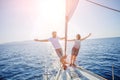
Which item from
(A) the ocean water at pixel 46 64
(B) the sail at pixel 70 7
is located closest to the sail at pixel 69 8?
(B) the sail at pixel 70 7

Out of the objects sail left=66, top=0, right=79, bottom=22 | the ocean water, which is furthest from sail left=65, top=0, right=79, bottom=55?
the ocean water

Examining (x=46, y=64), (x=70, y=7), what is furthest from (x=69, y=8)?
(x=46, y=64)

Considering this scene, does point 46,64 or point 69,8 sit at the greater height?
point 69,8

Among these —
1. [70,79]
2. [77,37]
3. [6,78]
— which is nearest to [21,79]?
[6,78]

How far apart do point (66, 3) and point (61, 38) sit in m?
2.20

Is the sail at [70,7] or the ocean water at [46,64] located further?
the ocean water at [46,64]

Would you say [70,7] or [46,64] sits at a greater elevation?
[70,7]

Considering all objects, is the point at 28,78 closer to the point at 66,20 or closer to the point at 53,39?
the point at 53,39

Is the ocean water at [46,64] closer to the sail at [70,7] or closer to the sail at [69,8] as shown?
the sail at [69,8]

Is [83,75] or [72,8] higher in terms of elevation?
[72,8]

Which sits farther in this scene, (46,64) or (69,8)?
(46,64)

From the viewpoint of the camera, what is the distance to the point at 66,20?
8.27 metres

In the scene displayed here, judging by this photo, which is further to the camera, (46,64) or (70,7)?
(46,64)

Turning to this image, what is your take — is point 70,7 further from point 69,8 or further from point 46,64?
point 46,64
